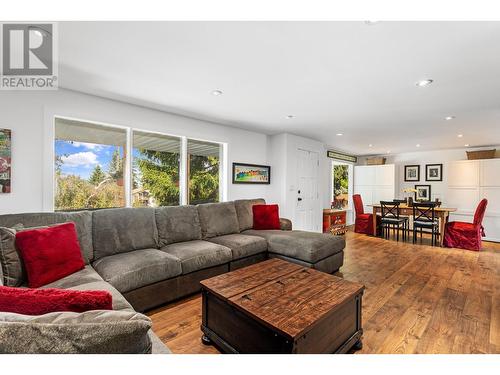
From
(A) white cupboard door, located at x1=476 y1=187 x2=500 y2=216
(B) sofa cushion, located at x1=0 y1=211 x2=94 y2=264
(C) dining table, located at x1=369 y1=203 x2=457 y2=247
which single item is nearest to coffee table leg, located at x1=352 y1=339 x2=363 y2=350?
(B) sofa cushion, located at x1=0 y1=211 x2=94 y2=264

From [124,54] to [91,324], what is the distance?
2.07 m

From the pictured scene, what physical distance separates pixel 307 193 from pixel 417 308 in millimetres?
3324

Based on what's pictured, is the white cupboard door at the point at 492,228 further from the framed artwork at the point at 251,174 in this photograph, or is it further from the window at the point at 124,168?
the window at the point at 124,168

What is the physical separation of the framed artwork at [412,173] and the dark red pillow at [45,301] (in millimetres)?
8112

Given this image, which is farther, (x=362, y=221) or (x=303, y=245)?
(x=362, y=221)

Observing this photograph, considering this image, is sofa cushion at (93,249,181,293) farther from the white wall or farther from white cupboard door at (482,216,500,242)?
white cupboard door at (482,216,500,242)

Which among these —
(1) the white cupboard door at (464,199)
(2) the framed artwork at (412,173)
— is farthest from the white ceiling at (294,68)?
(2) the framed artwork at (412,173)

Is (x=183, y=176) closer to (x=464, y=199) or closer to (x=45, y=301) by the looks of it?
(x=45, y=301)

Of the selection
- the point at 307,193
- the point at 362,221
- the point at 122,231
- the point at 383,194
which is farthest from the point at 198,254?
the point at 383,194

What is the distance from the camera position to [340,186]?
25.1ft

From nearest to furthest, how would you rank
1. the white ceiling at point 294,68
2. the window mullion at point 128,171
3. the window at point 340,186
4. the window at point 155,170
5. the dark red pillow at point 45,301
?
the dark red pillow at point 45,301
the white ceiling at point 294,68
the window mullion at point 128,171
the window at point 155,170
the window at point 340,186

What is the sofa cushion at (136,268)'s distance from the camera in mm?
2080
